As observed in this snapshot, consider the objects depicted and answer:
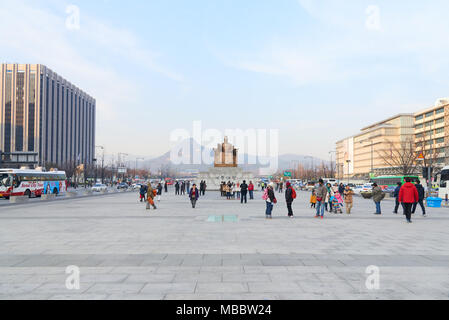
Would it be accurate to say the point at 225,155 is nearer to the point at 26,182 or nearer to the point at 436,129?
the point at 26,182

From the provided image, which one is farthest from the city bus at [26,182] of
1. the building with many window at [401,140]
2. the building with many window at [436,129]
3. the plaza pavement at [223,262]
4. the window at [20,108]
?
the window at [20,108]

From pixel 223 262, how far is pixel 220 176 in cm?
5045

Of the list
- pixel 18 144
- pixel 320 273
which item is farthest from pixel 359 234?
pixel 18 144

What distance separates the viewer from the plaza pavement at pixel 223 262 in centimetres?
534

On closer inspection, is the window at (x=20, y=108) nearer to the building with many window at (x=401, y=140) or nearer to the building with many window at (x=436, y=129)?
the building with many window at (x=401, y=140)

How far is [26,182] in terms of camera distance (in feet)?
113

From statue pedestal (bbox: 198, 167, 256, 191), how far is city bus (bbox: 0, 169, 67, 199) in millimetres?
22364

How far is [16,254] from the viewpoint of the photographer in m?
8.10

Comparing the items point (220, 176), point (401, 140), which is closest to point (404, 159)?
point (220, 176)

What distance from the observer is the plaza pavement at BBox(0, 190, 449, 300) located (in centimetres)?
534

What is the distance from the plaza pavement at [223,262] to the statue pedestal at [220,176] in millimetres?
44164
